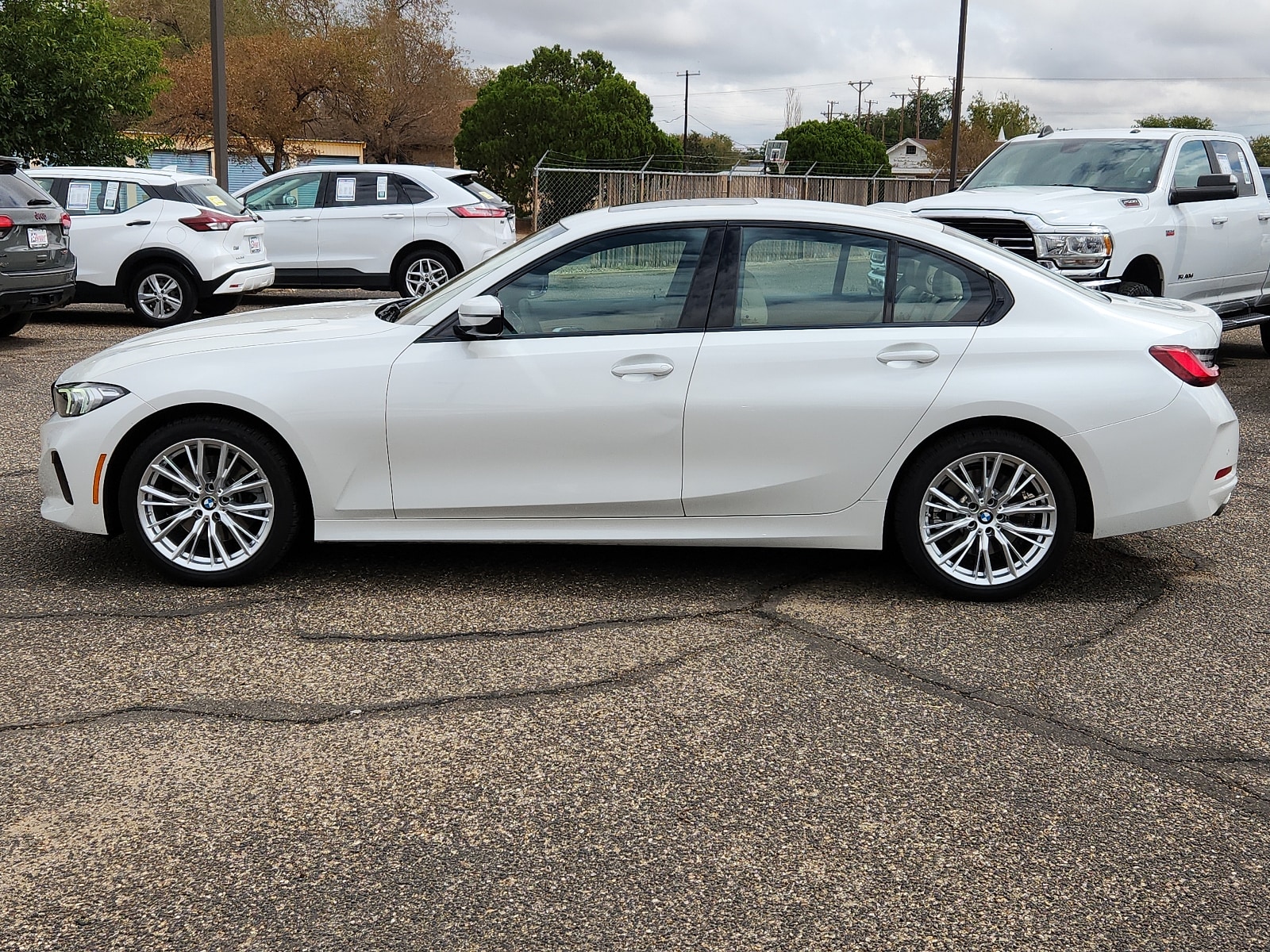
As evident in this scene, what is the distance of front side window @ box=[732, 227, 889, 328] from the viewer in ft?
17.8

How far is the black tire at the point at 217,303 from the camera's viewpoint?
1495 cm

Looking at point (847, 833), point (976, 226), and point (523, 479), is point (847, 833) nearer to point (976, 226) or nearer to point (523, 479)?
point (523, 479)

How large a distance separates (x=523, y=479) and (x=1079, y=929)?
2.88 meters

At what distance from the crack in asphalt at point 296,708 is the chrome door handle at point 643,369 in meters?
1.34

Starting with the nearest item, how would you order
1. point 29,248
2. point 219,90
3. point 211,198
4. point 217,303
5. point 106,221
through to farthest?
point 29,248 → point 106,221 → point 211,198 → point 217,303 → point 219,90

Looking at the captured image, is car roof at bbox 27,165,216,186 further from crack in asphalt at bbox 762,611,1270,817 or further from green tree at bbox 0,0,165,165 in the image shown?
crack in asphalt at bbox 762,611,1270,817

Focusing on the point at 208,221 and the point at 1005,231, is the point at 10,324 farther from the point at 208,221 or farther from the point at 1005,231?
the point at 1005,231

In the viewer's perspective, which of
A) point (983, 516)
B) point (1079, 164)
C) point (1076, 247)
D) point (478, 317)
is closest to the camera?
point (478, 317)

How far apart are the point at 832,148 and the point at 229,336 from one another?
47.3m

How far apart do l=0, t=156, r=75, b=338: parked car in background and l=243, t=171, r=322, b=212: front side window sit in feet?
13.4

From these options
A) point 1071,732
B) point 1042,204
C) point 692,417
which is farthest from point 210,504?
point 1042,204

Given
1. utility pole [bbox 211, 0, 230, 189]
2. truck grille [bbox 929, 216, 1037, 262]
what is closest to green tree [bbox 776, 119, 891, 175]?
utility pole [bbox 211, 0, 230, 189]

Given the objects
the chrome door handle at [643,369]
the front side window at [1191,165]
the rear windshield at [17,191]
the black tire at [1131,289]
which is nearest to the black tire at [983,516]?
the chrome door handle at [643,369]

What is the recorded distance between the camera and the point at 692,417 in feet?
17.3
